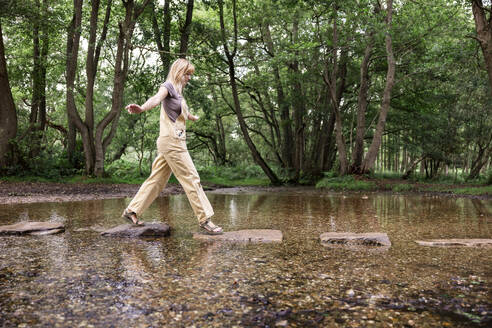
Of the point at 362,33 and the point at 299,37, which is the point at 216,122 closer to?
the point at 299,37

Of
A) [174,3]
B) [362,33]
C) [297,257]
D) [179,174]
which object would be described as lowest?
[297,257]

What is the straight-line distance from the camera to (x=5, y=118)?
15.0 meters

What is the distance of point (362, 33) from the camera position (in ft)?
52.4

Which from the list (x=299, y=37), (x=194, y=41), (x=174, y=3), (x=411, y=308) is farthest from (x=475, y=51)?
(x=411, y=308)

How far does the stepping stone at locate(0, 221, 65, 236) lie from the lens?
15.8 feet

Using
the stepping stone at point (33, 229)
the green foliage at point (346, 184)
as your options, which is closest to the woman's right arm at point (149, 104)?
the stepping stone at point (33, 229)

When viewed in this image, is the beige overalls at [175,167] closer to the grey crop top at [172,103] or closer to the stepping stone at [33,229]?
the grey crop top at [172,103]

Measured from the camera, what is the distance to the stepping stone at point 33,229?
4828mm

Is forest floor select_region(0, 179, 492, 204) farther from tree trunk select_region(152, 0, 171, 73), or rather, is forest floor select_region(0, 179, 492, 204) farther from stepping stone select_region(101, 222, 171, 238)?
tree trunk select_region(152, 0, 171, 73)

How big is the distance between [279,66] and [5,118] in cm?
1278

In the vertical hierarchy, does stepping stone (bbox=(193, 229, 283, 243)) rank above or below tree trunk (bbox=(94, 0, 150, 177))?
below

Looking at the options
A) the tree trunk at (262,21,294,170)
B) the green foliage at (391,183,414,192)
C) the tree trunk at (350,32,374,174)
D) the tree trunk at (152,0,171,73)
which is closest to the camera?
the green foliage at (391,183,414,192)

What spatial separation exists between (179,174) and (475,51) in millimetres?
13089

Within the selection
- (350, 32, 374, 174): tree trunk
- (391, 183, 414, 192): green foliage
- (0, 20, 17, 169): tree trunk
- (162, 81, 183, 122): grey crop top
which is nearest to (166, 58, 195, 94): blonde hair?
(162, 81, 183, 122): grey crop top
